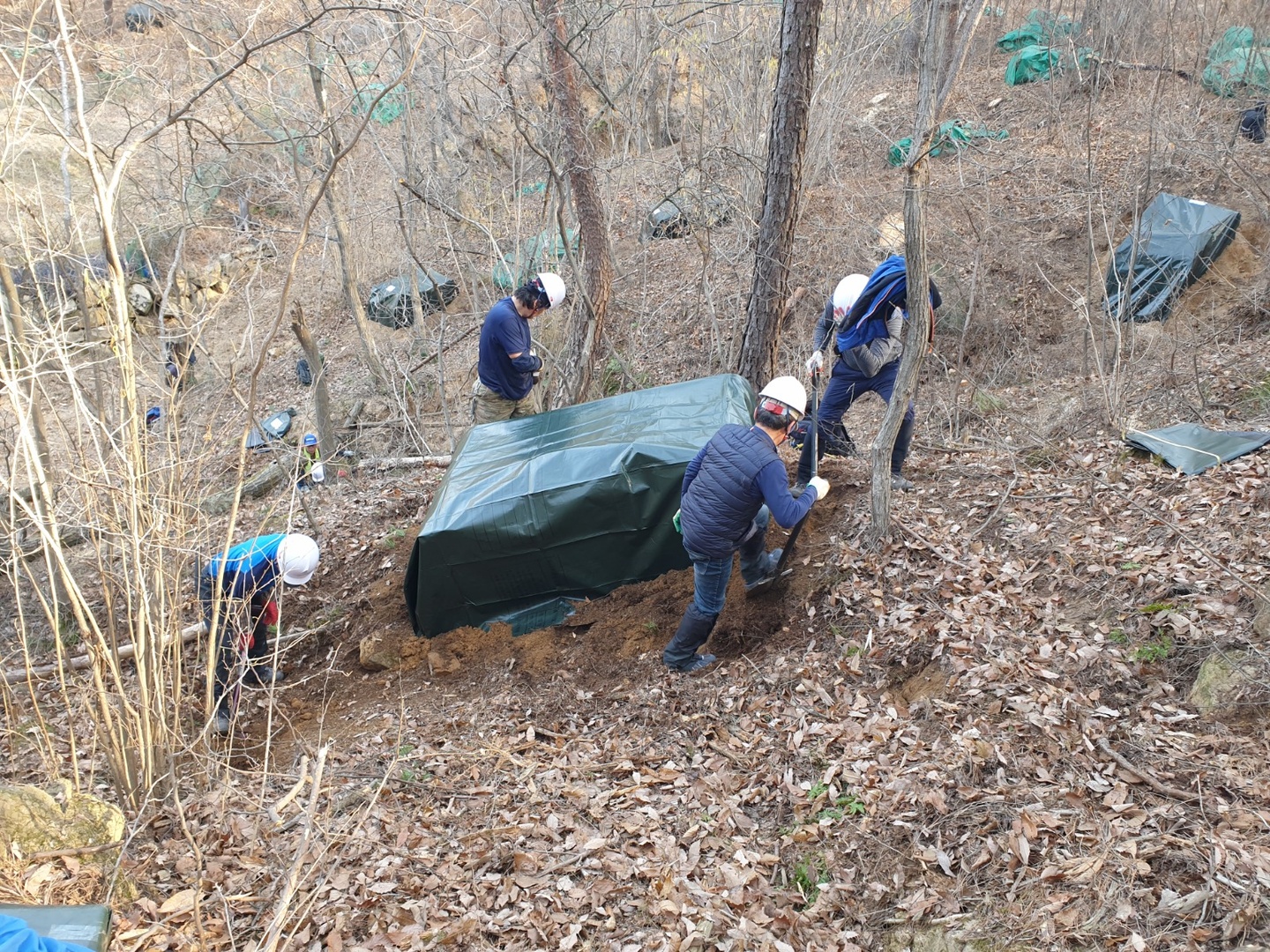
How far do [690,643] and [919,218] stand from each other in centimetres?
261

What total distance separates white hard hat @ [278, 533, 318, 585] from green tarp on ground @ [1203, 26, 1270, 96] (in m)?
11.5

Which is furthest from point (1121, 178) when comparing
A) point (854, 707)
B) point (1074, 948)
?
point (1074, 948)

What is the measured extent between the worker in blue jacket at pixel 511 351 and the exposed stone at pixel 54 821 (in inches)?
160

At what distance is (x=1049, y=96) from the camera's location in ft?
36.9

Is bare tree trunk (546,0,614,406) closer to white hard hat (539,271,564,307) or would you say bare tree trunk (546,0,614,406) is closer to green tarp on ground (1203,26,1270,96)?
white hard hat (539,271,564,307)

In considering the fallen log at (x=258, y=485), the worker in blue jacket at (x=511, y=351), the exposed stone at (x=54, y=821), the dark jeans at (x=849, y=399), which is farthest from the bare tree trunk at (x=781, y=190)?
the fallen log at (x=258, y=485)

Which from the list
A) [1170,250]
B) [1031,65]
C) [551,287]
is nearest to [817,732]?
[551,287]

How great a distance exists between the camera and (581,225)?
8641 mm

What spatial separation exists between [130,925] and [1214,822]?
13.1 ft

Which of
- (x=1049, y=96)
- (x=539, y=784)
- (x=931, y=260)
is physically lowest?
(x=539, y=784)

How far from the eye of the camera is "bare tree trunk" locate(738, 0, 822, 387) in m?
5.94

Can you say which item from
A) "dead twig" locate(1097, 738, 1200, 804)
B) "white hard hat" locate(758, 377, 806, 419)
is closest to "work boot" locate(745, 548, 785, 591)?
"white hard hat" locate(758, 377, 806, 419)

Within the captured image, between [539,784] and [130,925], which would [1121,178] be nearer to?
[539,784]

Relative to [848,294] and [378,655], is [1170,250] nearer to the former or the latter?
[848,294]
